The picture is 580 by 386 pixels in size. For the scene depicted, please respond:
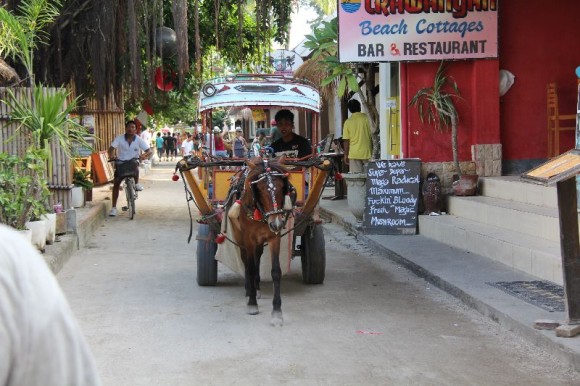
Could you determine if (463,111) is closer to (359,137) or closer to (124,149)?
(359,137)

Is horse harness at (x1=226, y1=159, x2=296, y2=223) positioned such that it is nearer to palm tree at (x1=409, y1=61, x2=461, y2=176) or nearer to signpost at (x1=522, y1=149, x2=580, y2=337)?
signpost at (x1=522, y1=149, x2=580, y2=337)

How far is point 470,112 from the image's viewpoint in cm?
1327

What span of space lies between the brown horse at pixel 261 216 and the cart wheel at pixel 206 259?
961 mm

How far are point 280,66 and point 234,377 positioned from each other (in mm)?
18367

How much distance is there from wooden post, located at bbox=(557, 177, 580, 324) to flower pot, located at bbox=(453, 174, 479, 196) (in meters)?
6.37

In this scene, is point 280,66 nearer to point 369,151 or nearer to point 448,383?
point 369,151

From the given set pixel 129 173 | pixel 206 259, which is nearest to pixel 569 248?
pixel 206 259

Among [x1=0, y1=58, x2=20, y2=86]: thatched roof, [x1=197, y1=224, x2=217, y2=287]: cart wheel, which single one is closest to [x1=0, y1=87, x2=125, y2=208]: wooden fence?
[x1=0, y1=58, x2=20, y2=86]: thatched roof

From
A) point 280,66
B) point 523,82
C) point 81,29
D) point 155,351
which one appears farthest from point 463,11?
point 280,66

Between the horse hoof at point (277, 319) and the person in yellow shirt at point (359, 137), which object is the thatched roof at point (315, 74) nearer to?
→ the person in yellow shirt at point (359, 137)

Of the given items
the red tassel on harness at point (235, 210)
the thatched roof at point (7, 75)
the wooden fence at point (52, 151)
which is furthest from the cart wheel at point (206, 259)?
the thatched roof at point (7, 75)

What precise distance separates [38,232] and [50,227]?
75 cm

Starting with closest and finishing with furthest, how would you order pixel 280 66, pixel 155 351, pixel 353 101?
pixel 155 351 → pixel 353 101 → pixel 280 66

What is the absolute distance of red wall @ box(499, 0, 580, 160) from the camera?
13.3 meters
